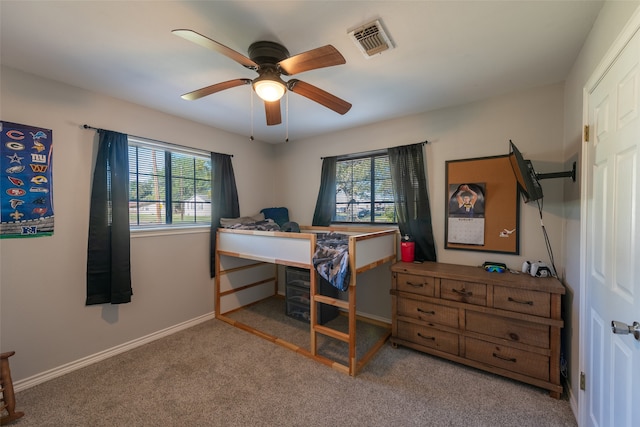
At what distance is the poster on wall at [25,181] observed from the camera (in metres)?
1.88

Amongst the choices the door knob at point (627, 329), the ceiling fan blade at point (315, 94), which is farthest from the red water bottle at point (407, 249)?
the door knob at point (627, 329)

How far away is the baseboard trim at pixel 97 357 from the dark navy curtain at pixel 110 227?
49cm

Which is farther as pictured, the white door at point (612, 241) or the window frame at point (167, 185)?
the window frame at point (167, 185)

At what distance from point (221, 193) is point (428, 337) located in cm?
287

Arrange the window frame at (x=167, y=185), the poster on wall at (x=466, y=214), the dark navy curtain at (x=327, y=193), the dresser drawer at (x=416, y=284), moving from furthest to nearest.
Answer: the dark navy curtain at (x=327, y=193) < the window frame at (x=167, y=185) < the poster on wall at (x=466, y=214) < the dresser drawer at (x=416, y=284)

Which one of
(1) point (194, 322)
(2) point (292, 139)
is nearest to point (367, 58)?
(2) point (292, 139)

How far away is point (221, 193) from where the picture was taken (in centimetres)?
332

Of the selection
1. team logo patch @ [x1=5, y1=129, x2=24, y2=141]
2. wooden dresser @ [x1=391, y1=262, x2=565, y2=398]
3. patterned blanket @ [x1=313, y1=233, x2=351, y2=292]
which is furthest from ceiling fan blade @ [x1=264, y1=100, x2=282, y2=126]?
team logo patch @ [x1=5, y1=129, x2=24, y2=141]

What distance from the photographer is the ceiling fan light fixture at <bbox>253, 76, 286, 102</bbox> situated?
5.13ft

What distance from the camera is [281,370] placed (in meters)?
2.20

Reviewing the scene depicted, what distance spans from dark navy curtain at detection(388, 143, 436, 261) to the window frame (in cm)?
237

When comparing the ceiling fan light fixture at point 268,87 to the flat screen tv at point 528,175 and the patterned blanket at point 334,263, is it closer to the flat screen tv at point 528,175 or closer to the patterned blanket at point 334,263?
the patterned blanket at point 334,263

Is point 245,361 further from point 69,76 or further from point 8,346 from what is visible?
point 69,76

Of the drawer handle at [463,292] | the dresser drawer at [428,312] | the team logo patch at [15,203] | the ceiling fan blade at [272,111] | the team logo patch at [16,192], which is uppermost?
the ceiling fan blade at [272,111]
